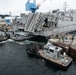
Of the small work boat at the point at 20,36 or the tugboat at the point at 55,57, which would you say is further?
the small work boat at the point at 20,36

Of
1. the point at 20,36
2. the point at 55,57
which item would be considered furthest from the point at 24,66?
the point at 20,36

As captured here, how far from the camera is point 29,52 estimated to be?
52.0 meters

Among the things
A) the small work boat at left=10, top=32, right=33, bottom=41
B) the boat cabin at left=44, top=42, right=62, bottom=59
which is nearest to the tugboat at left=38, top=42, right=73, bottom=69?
the boat cabin at left=44, top=42, right=62, bottom=59

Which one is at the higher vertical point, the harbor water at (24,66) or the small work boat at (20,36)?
the small work boat at (20,36)

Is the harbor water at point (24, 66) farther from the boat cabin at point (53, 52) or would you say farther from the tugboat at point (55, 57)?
the boat cabin at point (53, 52)

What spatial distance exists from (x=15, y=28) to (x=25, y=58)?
37032 mm

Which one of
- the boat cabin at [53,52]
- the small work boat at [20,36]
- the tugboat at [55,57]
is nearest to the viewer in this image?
the tugboat at [55,57]

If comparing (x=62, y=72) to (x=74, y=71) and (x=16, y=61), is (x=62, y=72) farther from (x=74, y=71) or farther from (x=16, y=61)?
(x=16, y=61)

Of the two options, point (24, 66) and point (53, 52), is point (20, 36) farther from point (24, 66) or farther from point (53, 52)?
point (24, 66)

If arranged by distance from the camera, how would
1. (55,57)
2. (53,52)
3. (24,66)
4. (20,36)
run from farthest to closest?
(20,36), (53,52), (55,57), (24,66)

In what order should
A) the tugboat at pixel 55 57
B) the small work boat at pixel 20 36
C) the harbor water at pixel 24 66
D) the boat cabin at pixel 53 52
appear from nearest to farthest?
the harbor water at pixel 24 66
the tugboat at pixel 55 57
the boat cabin at pixel 53 52
the small work boat at pixel 20 36

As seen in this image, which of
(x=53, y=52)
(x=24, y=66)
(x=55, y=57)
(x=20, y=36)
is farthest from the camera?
(x=20, y=36)

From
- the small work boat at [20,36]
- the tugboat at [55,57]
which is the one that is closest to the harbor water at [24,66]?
the tugboat at [55,57]

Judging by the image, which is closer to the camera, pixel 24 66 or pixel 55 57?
pixel 24 66
